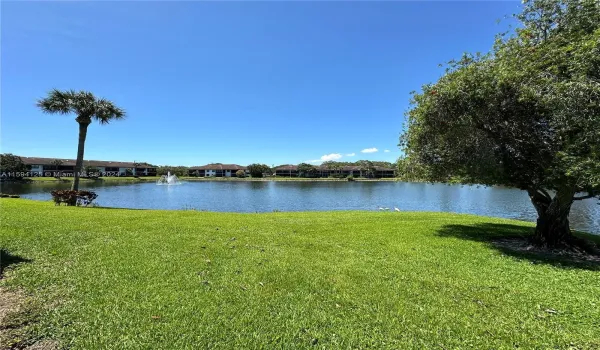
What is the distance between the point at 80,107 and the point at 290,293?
22.1 metres

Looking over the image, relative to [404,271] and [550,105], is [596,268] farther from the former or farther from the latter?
[404,271]

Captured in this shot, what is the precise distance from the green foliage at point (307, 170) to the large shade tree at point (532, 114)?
113 meters

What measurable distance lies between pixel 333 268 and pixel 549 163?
6.45 meters

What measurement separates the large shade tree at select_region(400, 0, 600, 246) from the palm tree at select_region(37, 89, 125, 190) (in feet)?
67.6

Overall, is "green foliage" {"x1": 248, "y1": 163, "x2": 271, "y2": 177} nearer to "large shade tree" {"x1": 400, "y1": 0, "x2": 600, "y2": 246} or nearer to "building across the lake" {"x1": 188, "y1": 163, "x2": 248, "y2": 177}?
"building across the lake" {"x1": 188, "y1": 163, "x2": 248, "y2": 177}

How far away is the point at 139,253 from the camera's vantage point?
22.4ft

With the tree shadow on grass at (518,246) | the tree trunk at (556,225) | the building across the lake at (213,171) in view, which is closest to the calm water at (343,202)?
the tree shadow on grass at (518,246)

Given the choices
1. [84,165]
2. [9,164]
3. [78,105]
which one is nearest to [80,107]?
[78,105]

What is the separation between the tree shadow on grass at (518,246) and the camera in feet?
Answer: 25.6

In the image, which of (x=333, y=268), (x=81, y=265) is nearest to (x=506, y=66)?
(x=333, y=268)

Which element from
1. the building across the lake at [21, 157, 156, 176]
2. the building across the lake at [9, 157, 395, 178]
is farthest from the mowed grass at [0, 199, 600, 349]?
the building across the lake at [9, 157, 395, 178]

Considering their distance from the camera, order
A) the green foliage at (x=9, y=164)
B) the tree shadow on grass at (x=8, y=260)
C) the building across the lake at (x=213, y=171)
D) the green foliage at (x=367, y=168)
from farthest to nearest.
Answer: the building across the lake at (x=213, y=171)
the green foliage at (x=367, y=168)
the green foliage at (x=9, y=164)
the tree shadow on grass at (x=8, y=260)

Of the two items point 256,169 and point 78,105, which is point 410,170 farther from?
point 256,169

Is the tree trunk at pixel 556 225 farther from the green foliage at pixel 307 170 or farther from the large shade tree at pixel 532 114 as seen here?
the green foliage at pixel 307 170
